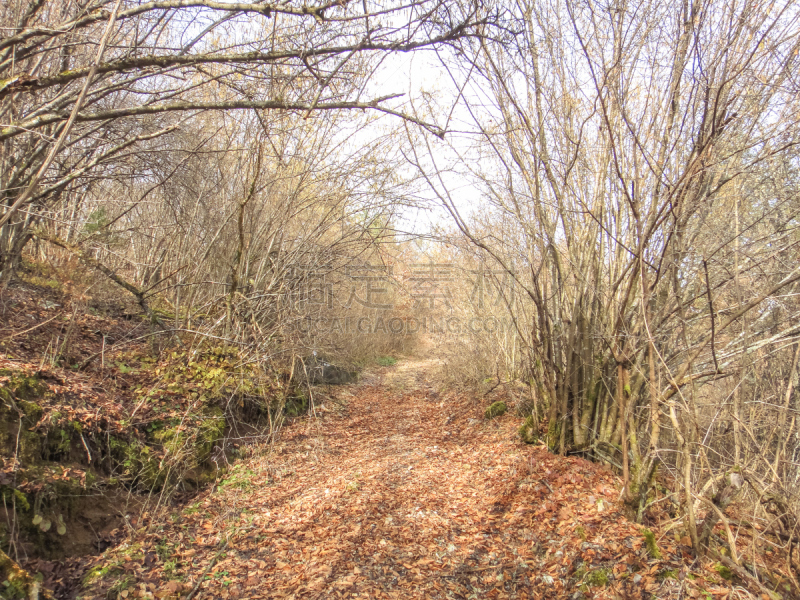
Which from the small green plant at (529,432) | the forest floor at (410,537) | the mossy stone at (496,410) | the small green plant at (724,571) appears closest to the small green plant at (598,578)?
the forest floor at (410,537)

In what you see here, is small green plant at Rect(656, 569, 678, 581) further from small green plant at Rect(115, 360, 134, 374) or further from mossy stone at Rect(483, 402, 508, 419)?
small green plant at Rect(115, 360, 134, 374)

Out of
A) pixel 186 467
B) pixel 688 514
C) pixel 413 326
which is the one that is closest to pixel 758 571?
pixel 688 514

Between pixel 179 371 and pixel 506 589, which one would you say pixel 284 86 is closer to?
pixel 179 371

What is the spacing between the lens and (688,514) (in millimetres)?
2865

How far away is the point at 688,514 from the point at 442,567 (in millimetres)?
1670

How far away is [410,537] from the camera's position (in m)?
3.51

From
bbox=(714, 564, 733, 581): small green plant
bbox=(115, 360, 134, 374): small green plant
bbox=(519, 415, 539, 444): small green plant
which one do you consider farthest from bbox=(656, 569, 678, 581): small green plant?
bbox=(115, 360, 134, 374): small green plant

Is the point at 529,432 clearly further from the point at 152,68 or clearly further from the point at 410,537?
the point at 152,68

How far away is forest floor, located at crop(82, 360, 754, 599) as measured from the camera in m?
2.87

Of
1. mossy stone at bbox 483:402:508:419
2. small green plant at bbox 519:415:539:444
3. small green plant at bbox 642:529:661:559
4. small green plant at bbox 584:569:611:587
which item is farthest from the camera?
mossy stone at bbox 483:402:508:419

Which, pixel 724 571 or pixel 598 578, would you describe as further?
pixel 598 578

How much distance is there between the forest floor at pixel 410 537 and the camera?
2.87m

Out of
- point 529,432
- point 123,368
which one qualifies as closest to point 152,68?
point 123,368

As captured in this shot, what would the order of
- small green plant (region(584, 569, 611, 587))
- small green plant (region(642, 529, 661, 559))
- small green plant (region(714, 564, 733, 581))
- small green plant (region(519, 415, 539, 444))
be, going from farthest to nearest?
small green plant (region(519, 415, 539, 444)) < small green plant (region(642, 529, 661, 559)) < small green plant (region(584, 569, 611, 587)) < small green plant (region(714, 564, 733, 581))
